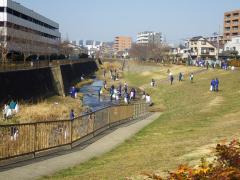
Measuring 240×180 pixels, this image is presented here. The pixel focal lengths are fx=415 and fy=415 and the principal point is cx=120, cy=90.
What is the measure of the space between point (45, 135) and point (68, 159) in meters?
1.29

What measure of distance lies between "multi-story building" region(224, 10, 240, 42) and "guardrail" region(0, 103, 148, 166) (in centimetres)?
11637

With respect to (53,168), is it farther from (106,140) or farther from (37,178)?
(106,140)

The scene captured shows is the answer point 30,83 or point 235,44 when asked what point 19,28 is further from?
point 235,44

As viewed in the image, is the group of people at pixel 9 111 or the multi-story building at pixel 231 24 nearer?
the group of people at pixel 9 111

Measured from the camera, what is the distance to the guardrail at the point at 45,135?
12414 millimetres

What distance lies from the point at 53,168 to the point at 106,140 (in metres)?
5.58

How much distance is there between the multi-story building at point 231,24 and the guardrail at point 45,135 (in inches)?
4581

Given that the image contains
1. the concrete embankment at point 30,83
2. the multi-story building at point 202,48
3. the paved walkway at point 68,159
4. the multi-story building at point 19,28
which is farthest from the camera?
the multi-story building at point 202,48

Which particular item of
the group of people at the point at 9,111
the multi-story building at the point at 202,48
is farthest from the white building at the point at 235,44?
the group of people at the point at 9,111

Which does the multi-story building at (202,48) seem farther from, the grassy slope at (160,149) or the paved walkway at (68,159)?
the paved walkway at (68,159)

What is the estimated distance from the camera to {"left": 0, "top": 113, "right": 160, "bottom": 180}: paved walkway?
1117 centimetres

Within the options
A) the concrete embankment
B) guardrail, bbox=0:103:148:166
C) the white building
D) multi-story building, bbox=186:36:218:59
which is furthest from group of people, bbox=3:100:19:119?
multi-story building, bbox=186:36:218:59

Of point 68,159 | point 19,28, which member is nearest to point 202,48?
point 19,28

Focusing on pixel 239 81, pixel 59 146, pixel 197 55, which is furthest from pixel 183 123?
pixel 197 55
